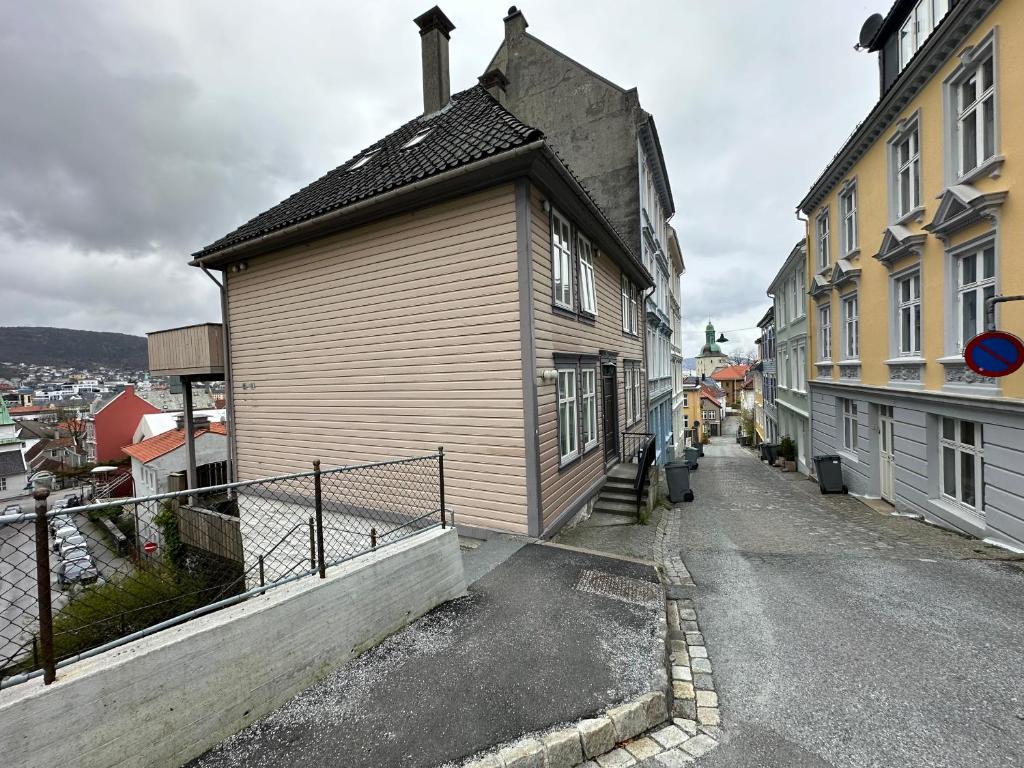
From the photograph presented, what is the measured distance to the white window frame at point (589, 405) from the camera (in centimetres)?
886

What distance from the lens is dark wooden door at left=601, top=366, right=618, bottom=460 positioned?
10540 mm

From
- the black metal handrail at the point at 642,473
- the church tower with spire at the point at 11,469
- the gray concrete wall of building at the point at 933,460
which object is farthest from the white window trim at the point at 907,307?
the church tower with spire at the point at 11,469

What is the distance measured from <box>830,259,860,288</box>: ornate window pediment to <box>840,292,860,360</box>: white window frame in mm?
465

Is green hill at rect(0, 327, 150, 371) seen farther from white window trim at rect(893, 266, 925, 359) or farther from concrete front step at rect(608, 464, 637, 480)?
white window trim at rect(893, 266, 925, 359)

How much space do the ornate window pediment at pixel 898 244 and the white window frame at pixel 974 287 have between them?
1.11 metres

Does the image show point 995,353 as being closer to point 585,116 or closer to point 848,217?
point 848,217

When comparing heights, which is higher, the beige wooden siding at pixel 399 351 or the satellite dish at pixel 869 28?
the satellite dish at pixel 869 28

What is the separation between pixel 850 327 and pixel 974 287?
635cm

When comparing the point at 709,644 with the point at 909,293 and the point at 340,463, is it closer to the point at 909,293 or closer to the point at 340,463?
the point at 340,463

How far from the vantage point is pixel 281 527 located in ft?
31.2

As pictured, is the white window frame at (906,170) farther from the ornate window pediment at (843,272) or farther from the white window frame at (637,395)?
the white window frame at (637,395)

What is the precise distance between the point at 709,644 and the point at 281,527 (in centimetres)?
857

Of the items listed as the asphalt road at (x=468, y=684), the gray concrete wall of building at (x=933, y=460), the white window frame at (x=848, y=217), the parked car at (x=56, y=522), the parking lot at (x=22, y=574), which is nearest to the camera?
the parking lot at (x=22, y=574)

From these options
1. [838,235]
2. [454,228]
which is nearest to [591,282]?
[454,228]
